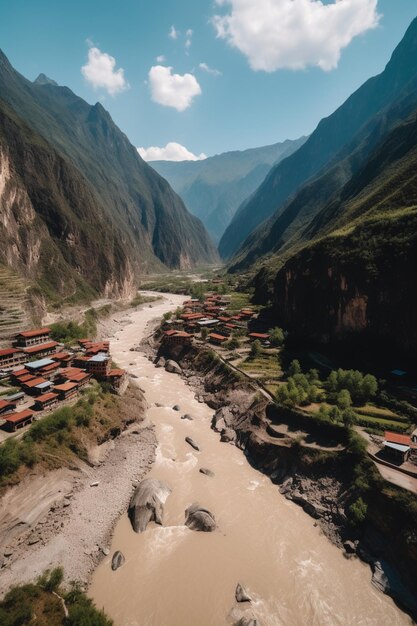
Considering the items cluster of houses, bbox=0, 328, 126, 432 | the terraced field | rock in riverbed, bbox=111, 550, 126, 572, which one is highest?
the terraced field

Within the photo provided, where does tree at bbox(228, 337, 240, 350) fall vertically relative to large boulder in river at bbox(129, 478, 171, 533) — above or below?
above

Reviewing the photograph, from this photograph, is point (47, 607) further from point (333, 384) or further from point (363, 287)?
point (363, 287)

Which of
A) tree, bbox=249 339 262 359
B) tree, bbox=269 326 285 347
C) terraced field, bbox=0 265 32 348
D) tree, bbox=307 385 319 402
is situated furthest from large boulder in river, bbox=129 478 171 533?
tree, bbox=269 326 285 347

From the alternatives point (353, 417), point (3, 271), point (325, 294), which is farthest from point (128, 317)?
point (353, 417)

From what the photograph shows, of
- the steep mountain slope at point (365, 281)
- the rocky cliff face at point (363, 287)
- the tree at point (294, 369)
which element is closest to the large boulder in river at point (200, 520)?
the tree at point (294, 369)

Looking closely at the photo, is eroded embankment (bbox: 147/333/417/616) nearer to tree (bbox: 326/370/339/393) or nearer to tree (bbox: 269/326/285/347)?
tree (bbox: 326/370/339/393)

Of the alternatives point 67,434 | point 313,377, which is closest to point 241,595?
point 67,434

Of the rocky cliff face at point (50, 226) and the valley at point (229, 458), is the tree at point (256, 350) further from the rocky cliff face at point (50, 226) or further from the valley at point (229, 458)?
the rocky cliff face at point (50, 226)
